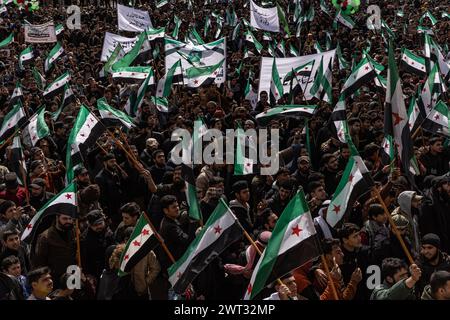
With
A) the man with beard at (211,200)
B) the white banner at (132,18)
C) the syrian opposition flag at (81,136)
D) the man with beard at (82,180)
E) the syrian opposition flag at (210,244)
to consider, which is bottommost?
the white banner at (132,18)

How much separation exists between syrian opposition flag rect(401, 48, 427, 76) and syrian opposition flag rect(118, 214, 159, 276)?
9.26 meters

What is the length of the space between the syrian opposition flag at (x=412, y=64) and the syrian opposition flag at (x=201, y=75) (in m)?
3.72

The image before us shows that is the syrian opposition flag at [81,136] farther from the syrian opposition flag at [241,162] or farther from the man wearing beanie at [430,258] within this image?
the man wearing beanie at [430,258]

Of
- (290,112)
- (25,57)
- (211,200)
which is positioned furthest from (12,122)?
(25,57)

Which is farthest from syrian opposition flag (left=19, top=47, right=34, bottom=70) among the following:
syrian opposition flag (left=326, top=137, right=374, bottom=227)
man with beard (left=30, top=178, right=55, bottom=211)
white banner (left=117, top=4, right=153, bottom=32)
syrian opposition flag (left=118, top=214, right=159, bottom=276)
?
syrian opposition flag (left=326, top=137, right=374, bottom=227)

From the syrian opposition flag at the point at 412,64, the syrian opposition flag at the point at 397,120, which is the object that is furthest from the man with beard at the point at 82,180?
the syrian opposition flag at the point at 412,64

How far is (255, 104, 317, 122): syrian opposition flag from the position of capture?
1173 cm

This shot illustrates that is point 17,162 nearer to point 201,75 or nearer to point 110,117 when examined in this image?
point 110,117

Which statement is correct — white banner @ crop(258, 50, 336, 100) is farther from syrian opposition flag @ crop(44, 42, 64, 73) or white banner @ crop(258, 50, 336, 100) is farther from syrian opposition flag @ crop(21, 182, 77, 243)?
→ syrian opposition flag @ crop(21, 182, 77, 243)

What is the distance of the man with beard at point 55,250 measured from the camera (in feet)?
24.1

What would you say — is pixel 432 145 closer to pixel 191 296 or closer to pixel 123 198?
pixel 123 198

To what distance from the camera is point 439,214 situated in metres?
7.77

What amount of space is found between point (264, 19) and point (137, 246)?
49.7 ft

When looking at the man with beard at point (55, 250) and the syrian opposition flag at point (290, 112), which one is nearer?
the man with beard at point (55, 250)
